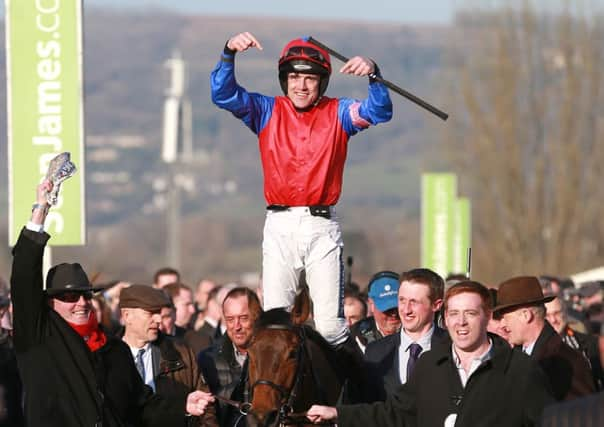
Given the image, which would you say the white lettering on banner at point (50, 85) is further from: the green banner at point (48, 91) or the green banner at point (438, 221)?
the green banner at point (438, 221)

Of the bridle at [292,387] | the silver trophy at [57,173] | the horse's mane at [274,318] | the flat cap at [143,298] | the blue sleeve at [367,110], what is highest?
the blue sleeve at [367,110]

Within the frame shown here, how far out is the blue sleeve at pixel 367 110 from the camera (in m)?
9.20

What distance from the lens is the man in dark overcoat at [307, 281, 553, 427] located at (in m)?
8.37

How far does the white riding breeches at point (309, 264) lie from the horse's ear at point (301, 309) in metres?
0.13

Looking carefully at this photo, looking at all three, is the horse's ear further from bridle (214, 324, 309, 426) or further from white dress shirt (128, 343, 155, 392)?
white dress shirt (128, 343, 155, 392)

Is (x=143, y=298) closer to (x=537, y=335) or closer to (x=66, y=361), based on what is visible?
(x=66, y=361)

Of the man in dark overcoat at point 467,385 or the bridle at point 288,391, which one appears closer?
the bridle at point 288,391

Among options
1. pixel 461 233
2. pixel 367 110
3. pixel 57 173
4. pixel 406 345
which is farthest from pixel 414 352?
pixel 461 233

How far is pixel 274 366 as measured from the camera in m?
8.27

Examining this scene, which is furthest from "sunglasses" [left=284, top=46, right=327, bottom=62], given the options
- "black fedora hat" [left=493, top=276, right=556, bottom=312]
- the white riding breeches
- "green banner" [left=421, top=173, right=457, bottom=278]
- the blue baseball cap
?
"green banner" [left=421, top=173, right=457, bottom=278]

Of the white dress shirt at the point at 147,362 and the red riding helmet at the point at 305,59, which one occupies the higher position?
the red riding helmet at the point at 305,59

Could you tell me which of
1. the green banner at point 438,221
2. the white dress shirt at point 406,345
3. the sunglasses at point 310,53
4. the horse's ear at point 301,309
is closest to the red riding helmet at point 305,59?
the sunglasses at point 310,53

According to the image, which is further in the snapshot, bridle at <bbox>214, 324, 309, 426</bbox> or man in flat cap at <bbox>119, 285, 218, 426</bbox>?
man in flat cap at <bbox>119, 285, 218, 426</bbox>

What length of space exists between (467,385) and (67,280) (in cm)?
236
